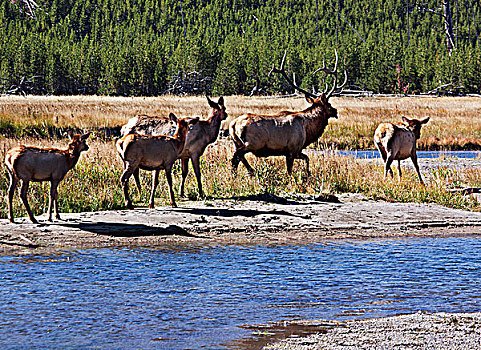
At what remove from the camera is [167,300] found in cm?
844

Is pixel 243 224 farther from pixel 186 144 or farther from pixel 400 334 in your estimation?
pixel 400 334

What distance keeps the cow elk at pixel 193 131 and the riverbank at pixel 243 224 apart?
850 millimetres

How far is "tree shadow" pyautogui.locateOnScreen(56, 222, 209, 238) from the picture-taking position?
12219mm

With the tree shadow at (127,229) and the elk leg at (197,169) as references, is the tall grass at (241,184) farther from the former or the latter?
the tree shadow at (127,229)

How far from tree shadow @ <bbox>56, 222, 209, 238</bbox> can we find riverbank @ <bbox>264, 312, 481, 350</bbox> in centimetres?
547

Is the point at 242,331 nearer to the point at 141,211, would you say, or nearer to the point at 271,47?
the point at 141,211

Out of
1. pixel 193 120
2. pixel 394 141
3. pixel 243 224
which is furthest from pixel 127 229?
pixel 394 141

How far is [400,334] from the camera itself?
6848 millimetres

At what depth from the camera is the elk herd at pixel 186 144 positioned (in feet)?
38.4

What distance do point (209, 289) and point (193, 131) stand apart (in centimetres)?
640

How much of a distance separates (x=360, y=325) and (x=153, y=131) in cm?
914

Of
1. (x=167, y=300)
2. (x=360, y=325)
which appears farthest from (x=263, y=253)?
(x=360, y=325)

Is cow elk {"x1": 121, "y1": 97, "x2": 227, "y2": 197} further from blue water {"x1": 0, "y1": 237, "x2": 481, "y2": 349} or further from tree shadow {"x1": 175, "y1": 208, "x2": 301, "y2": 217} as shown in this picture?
blue water {"x1": 0, "y1": 237, "x2": 481, "y2": 349}

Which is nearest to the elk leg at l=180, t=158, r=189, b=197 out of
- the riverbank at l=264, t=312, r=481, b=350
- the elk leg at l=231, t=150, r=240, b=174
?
the elk leg at l=231, t=150, r=240, b=174
